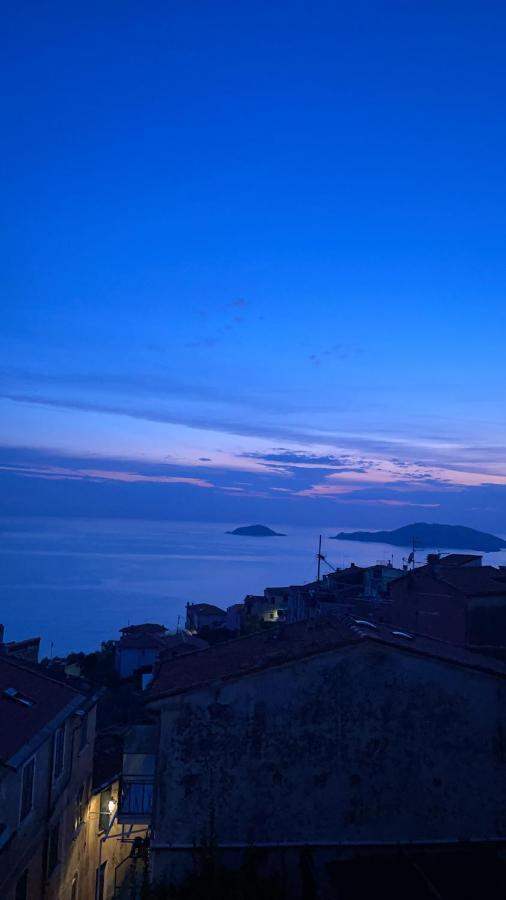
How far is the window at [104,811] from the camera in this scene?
72.8ft

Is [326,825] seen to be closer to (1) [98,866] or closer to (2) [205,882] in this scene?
(2) [205,882]

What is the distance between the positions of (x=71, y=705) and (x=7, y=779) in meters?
4.38

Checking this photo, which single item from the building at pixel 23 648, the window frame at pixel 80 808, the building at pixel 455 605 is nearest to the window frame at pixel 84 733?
the window frame at pixel 80 808

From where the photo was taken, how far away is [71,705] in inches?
655

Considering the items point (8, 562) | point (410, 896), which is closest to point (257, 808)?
point (410, 896)

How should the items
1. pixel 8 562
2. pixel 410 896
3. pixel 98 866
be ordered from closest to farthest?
pixel 410 896 → pixel 98 866 → pixel 8 562

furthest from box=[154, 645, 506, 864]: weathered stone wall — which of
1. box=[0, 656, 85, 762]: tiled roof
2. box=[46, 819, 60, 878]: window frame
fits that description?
box=[46, 819, 60, 878]: window frame

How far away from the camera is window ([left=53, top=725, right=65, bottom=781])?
15688mm

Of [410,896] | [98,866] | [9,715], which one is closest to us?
[410,896]

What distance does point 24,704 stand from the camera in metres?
15.0

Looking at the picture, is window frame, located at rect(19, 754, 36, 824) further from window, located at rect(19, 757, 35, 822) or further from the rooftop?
the rooftop

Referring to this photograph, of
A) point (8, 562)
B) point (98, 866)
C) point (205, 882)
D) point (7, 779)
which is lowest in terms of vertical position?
point (8, 562)

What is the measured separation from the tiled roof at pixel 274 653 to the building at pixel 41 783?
9.13 feet

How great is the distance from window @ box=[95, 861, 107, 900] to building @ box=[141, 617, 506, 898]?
1166 cm
